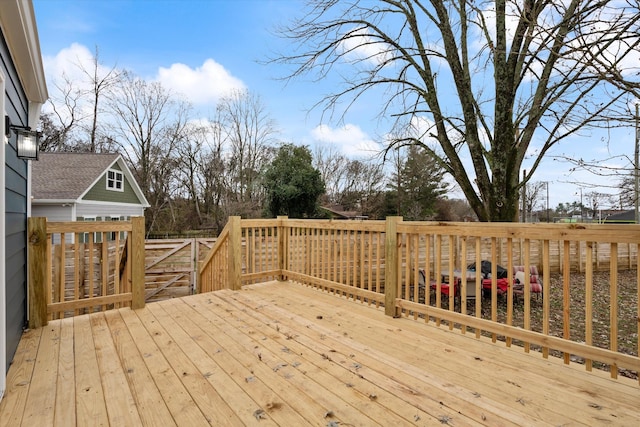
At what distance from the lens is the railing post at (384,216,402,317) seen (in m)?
3.23

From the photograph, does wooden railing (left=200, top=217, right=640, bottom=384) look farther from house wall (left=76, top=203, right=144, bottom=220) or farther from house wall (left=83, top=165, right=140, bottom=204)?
house wall (left=83, top=165, right=140, bottom=204)

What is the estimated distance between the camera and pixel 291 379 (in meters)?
1.99

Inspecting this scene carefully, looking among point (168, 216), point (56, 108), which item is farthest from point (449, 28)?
point (56, 108)

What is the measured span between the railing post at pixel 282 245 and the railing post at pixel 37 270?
2.66 m

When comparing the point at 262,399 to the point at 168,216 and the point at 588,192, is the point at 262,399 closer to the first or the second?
the point at 588,192

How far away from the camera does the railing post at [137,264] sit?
3.48 meters

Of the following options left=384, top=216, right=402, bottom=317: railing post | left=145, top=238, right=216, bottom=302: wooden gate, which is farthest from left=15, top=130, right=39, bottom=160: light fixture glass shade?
left=145, top=238, right=216, bottom=302: wooden gate

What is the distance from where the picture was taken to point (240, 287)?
173 inches

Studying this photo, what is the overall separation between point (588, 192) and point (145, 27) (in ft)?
44.9

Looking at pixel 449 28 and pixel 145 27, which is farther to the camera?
pixel 145 27

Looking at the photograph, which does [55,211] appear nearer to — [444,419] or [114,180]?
[114,180]

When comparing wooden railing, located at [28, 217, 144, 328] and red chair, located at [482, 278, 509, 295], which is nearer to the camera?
wooden railing, located at [28, 217, 144, 328]

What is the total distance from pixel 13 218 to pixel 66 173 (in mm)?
11452

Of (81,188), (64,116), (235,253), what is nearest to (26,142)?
(235,253)
